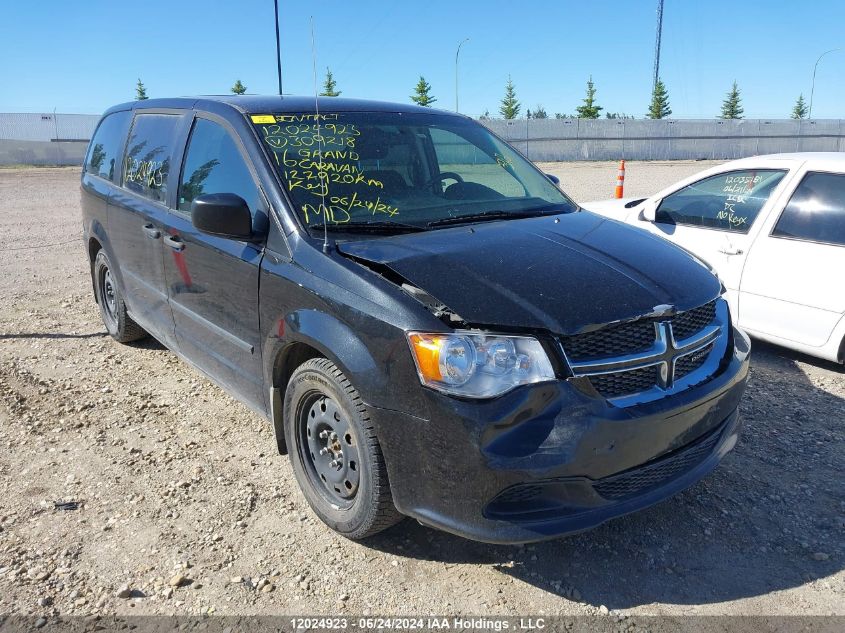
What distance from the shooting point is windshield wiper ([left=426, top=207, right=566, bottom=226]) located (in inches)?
136

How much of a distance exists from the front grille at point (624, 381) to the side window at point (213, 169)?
71.2 inches

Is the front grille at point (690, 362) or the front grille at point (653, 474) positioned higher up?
the front grille at point (690, 362)

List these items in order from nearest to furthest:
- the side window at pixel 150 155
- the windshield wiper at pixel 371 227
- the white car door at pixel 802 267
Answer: the windshield wiper at pixel 371 227
the side window at pixel 150 155
the white car door at pixel 802 267

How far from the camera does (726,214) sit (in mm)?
5555

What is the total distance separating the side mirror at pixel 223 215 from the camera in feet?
10.5

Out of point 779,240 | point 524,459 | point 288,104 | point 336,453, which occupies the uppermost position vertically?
point 288,104

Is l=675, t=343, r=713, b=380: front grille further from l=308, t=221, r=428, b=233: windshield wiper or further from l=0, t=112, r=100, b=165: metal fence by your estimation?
l=0, t=112, r=100, b=165: metal fence

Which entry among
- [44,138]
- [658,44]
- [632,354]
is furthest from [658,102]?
[632,354]

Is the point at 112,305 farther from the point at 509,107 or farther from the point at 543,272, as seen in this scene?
the point at 509,107

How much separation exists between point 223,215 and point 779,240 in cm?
404

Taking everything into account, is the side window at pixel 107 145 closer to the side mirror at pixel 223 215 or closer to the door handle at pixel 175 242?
the door handle at pixel 175 242

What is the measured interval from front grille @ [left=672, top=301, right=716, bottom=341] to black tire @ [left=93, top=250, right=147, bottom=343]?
13.6ft

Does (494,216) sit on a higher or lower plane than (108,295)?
higher

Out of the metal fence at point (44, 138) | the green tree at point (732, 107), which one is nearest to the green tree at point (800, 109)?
the green tree at point (732, 107)
